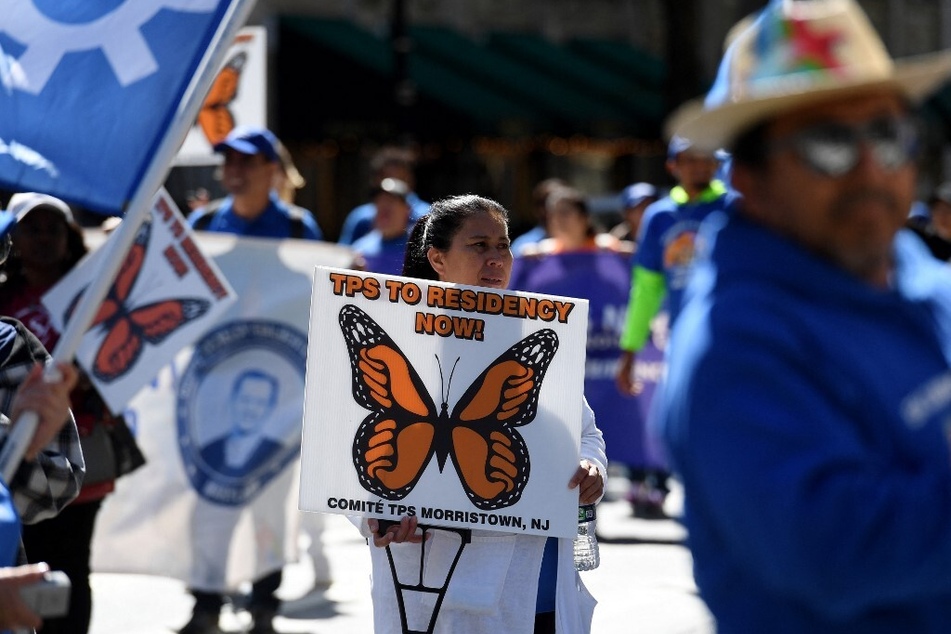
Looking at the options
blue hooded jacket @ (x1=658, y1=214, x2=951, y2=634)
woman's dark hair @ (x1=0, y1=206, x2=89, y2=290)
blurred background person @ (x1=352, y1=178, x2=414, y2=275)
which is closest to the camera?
blue hooded jacket @ (x1=658, y1=214, x2=951, y2=634)

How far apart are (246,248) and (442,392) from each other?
3.68 meters

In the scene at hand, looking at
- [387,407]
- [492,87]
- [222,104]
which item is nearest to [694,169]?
[222,104]

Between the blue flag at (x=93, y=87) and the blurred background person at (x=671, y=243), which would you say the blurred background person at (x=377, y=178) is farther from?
the blue flag at (x=93, y=87)

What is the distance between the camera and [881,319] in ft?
7.99

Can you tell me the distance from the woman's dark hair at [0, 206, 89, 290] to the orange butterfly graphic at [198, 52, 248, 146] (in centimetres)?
305

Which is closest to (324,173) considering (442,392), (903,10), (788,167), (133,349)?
(903,10)

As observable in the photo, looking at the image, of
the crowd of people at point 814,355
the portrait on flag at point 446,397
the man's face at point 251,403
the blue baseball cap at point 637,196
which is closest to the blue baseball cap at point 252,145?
the man's face at point 251,403

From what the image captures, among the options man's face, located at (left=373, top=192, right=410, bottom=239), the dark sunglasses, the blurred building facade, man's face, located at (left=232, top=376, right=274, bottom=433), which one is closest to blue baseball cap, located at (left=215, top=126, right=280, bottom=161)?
man's face, located at (left=232, top=376, right=274, bottom=433)

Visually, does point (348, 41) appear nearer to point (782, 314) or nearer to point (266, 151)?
point (266, 151)

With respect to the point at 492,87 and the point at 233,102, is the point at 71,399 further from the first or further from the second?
the point at 492,87

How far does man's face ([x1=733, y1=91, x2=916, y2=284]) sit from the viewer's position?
237 cm

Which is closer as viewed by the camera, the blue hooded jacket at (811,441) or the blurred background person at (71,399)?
the blue hooded jacket at (811,441)

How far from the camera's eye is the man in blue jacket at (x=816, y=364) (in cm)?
228

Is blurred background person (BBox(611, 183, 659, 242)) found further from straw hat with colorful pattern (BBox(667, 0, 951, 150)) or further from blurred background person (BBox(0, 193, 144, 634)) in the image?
straw hat with colorful pattern (BBox(667, 0, 951, 150))
